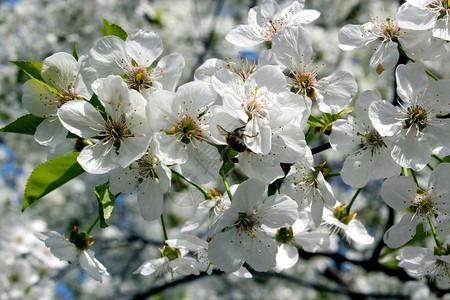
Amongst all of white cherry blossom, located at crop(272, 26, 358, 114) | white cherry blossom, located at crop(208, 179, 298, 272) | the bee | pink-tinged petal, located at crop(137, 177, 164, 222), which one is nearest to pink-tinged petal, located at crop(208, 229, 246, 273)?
white cherry blossom, located at crop(208, 179, 298, 272)

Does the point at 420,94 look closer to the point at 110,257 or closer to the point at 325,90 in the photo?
the point at 325,90

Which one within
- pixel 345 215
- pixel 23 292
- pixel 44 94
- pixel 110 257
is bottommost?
pixel 110 257

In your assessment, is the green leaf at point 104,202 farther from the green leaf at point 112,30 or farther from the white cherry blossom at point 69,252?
the green leaf at point 112,30

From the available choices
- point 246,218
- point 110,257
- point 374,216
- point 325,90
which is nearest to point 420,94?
point 325,90

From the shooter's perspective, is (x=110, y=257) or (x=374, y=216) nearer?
(x=374, y=216)

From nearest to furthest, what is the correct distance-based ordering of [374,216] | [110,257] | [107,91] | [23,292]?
1. [107,91]
2. [23,292]
3. [374,216]
4. [110,257]

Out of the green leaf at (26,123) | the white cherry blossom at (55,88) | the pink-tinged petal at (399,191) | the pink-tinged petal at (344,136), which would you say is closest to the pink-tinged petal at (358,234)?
the pink-tinged petal at (399,191)

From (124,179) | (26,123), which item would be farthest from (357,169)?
(26,123)
